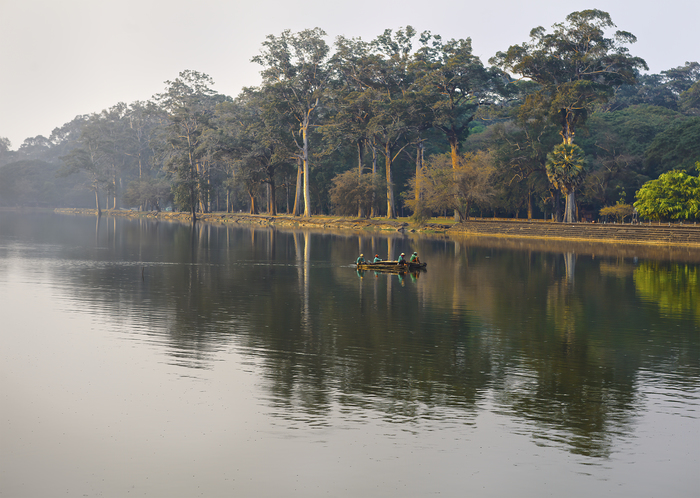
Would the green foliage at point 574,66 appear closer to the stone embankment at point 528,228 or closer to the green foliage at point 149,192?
the stone embankment at point 528,228

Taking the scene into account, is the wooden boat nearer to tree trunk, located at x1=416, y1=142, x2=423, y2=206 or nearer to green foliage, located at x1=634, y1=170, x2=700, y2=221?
green foliage, located at x1=634, y1=170, x2=700, y2=221

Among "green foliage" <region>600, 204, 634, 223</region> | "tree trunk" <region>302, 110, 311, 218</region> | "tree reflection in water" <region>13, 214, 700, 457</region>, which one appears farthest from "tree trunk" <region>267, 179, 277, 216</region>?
"tree reflection in water" <region>13, 214, 700, 457</region>

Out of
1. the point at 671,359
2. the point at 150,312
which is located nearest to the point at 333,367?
the point at 671,359

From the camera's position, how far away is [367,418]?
521 inches

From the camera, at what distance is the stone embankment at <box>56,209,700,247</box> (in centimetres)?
6524

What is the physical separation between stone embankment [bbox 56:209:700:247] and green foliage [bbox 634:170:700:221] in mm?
2889

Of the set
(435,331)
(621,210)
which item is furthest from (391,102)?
(435,331)

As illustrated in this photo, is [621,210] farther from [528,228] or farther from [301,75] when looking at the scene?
[301,75]

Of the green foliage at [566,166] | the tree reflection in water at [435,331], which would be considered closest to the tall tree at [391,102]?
the green foliage at [566,166]

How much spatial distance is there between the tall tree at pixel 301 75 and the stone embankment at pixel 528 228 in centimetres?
793

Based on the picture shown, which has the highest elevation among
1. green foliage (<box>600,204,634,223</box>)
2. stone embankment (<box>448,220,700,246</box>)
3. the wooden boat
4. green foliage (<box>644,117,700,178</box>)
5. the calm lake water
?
green foliage (<box>644,117,700,178</box>)

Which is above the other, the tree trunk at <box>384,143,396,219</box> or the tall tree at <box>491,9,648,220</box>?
the tall tree at <box>491,9,648,220</box>

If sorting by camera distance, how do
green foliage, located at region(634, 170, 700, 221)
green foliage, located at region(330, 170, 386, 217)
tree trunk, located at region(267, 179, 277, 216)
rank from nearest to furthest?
green foliage, located at region(634, 170, 700, 221) < green foliage, located at region(330, 170, 386, 217) < tree trunk, located at region(267, 179, 277, 216)

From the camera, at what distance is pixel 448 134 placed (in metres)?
92.2
